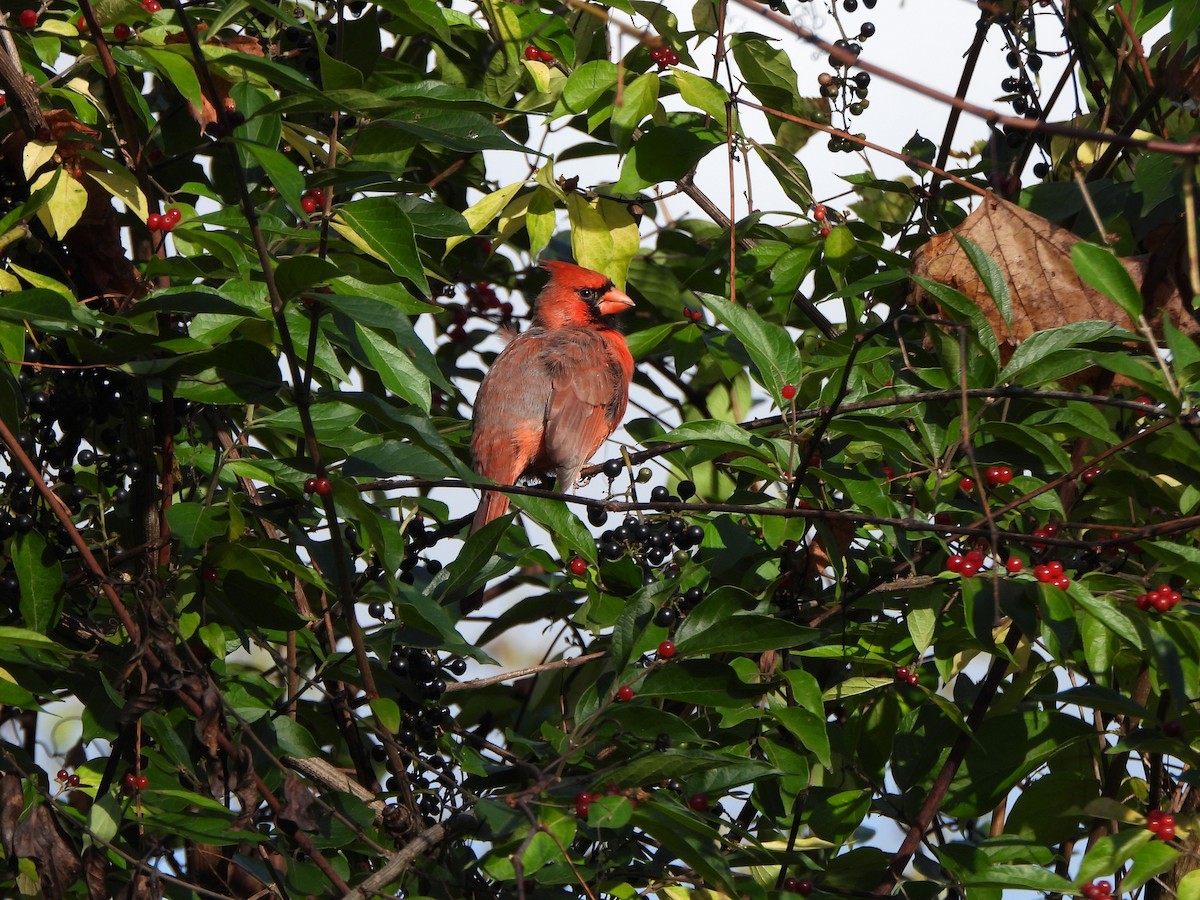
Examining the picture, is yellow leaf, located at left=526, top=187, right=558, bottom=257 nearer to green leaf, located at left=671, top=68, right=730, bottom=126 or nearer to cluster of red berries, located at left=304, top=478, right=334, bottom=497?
green leaf, located at left=671, top=68, right=730, bottom=126

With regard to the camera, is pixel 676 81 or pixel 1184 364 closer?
pixel 1184 364

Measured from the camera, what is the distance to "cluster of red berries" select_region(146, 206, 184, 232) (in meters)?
2.49

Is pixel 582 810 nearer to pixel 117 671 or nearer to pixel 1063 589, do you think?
pixel 1063 589

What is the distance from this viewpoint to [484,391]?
14.6 ft

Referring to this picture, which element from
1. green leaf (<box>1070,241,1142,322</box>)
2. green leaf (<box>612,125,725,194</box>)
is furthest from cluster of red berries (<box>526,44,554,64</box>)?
green leaf (<box>1070,241,1142,322</box>)

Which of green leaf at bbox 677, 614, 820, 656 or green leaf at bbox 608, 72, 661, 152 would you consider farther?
green leaf at bbox 608, 72, 661, 152

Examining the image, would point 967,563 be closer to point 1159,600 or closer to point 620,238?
point 1159,600

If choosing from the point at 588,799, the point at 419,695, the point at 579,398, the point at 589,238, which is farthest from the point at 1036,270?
the point at 579,398

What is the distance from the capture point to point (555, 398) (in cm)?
443

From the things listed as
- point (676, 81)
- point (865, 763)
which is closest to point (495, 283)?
point (676, 81)

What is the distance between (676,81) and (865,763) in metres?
1.54

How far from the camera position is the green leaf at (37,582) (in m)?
2.56

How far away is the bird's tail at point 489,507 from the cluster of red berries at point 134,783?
4.77 feet

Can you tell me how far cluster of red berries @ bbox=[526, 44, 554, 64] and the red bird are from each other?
3.51ft
